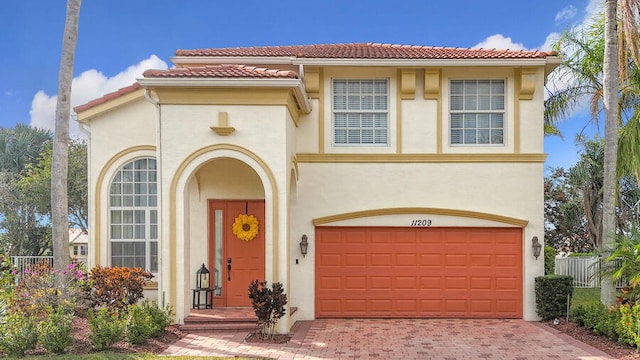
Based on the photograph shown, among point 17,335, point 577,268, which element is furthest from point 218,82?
point 577,268

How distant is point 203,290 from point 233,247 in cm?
130

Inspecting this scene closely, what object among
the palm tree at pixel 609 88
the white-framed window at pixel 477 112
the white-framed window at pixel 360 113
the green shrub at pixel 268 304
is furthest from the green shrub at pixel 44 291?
the palm tree at pixel 609 88

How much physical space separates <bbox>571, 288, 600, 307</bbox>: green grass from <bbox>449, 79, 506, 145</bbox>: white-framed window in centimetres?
575

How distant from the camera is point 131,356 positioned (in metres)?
8.34

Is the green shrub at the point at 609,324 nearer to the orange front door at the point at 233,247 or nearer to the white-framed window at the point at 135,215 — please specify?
the orange front door at the point at 233,247

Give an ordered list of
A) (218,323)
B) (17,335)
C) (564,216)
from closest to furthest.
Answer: (17,335)
(218,323)
(564,216)

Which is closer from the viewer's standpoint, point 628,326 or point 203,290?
point 628,326

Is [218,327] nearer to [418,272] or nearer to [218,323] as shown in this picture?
[218,323]

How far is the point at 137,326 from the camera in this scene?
9.05 meters

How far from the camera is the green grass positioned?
14.6 meters

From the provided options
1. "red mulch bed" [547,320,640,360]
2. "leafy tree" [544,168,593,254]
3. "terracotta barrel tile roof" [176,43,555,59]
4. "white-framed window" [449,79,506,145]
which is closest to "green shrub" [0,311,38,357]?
"terracotta barrel tile roof" [176,43,555,59]

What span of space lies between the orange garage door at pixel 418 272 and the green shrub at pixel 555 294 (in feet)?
2.16

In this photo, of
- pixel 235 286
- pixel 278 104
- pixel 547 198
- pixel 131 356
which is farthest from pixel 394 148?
pixel 547 198

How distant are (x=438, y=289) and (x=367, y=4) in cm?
949
